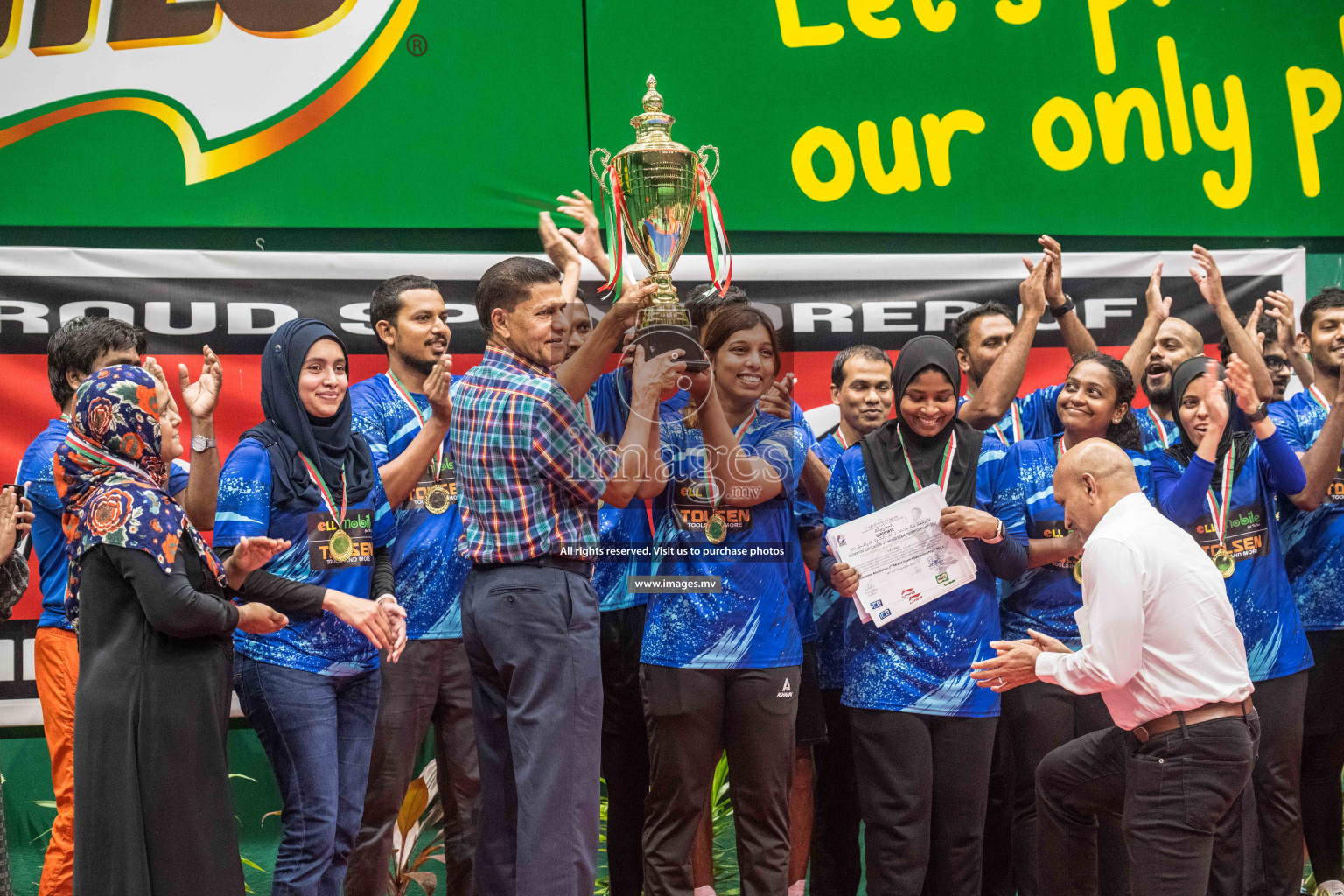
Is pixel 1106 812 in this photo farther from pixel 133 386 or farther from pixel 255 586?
pixel 133 386

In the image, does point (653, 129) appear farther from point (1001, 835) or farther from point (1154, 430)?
point (1001, 835)

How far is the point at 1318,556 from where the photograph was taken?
4289mm

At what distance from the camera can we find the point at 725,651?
11.0ft

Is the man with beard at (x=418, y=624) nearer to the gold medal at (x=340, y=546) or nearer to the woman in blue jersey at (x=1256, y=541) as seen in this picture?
the gold medal at (x=340, y=546)

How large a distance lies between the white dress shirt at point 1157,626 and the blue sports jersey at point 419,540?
6.41ft

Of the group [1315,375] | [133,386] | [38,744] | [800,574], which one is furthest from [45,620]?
[1315,375]

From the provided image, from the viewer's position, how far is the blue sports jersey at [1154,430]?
423cm

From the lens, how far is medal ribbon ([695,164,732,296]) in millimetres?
3738

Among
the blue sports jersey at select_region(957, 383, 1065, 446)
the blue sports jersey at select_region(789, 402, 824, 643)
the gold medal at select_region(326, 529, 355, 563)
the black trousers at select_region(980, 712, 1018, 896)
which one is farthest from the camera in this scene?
the blue sports jersey at select_region(957, 383, 1065, 446)

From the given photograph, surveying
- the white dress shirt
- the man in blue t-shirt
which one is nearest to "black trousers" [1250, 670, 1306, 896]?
the white dress shirt

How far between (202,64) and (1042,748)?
3.89 meters

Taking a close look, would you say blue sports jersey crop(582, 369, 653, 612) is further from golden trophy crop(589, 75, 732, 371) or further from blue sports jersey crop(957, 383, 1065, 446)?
blue sports jersey crop(957, 383, 1065, 446)

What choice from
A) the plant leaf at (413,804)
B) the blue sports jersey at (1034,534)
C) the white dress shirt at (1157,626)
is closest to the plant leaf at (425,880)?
the plant leaf at (413,804)

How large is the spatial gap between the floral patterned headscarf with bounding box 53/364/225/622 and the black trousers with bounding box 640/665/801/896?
1383 millimetres
